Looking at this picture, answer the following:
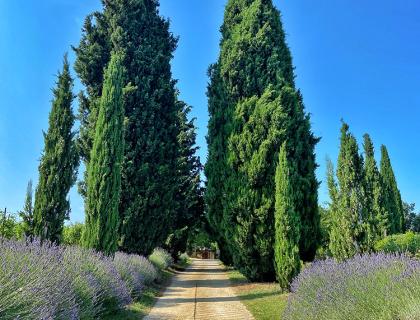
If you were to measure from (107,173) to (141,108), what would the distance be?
551 cm

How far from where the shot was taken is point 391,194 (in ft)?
97.6

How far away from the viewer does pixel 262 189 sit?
14.9 m

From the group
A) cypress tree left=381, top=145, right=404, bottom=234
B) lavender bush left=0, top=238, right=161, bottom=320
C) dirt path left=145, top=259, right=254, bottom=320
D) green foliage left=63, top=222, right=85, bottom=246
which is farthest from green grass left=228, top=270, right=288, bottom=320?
cypress tree left=381, top=145, right=404, bottom=234

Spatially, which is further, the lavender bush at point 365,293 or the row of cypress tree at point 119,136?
the row of cypress tree at point 119,136

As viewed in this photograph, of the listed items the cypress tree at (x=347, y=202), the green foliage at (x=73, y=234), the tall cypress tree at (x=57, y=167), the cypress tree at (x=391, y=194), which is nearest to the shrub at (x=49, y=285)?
the tall cypress tree at (x=57, y=167)

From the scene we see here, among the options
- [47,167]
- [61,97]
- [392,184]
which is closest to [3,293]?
[47,167]

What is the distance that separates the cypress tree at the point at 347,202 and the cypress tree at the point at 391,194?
55.6 ft

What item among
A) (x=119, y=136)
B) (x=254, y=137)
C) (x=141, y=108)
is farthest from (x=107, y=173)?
(x=254, y=137)

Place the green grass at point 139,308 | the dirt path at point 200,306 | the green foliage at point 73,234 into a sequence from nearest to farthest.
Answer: the green grass at point 139,308
the dirt path at point 200,306
the green foliage at point 73,234

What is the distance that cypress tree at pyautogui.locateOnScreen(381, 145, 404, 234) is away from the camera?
2758 centimetres

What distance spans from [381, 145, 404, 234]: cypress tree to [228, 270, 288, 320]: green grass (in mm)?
15745

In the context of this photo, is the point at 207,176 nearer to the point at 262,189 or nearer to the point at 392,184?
the point at 262,189

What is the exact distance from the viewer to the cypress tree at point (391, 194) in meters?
27.6

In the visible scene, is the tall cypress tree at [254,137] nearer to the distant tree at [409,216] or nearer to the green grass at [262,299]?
the green grass at [262,299]
